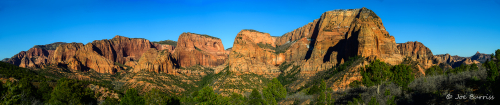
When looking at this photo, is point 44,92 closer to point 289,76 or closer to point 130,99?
point 130,99

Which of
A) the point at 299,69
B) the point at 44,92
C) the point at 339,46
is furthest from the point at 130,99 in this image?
the point at 339,46

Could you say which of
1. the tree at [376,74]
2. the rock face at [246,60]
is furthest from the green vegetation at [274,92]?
the rock face at [246,60]

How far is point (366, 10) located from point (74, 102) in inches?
6208

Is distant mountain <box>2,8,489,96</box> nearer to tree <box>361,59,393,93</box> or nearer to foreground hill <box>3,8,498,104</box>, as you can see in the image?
foreground hill <box>3,8,498,104</box>

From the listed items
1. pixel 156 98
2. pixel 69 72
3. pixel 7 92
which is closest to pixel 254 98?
pixel 156 98

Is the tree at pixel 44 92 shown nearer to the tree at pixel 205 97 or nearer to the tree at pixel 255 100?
the tree at pixel 205 97

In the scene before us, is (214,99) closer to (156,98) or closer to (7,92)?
(156,98)

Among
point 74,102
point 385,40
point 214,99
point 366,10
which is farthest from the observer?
point 366,10

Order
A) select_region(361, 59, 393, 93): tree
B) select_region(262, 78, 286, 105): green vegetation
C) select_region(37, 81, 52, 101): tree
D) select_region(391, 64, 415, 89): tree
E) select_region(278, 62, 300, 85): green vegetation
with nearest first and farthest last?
1. select_region(361, 59, 393, 93): tree
2. select_region(391, 64, 415, 89): tree
3. select_region(37, 81, 52, 101): tree
4. select_region(262, 78, 286, 105): green vegetation
5. select_region(278, 62, 300, 85): green vegetation

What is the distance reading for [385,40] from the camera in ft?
420

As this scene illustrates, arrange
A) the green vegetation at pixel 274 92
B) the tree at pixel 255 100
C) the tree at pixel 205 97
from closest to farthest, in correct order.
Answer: the tree at pixel 205 97 < the tree at pixel 255 100 < the green vegetation at pixel 274 92

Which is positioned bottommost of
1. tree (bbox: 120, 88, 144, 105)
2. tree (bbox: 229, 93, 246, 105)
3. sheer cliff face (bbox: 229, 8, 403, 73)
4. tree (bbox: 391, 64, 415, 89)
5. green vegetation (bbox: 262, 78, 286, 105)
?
tree (bbox: 229, 93, 246, 105)

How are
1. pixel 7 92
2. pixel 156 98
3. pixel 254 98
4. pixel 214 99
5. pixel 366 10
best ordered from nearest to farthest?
pixel 7 92 → pixel 214 99 → pixel 156 98 → pixel 254 98 → pixel 366 10

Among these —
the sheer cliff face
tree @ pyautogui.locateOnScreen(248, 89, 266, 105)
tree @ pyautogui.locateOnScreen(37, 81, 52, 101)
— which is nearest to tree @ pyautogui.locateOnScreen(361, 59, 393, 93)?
tree @ pyautogui.locateOnScreen(248, 89, 266, 105)
